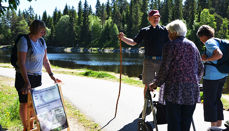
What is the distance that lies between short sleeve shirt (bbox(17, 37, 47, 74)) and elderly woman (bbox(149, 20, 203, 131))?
1951 mm

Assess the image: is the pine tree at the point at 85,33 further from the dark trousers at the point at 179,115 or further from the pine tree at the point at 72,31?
the dark trousers at the point at 179,115

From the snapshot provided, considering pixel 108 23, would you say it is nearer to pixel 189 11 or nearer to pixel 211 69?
pixel 189 11

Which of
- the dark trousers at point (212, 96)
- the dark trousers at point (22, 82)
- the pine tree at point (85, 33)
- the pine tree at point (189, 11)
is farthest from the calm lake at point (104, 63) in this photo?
the pine tree at point (85, 33)

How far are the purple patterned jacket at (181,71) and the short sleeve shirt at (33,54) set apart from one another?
6.60ft

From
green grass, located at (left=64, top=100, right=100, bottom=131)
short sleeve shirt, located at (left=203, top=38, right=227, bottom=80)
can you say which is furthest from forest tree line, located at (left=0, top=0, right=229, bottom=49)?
short sleeve shirt, located at (left=203, top=38, right=227, bottom=80)

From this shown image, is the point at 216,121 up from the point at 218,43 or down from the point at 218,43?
down

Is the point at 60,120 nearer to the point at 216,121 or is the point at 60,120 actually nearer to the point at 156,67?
the point at 156,67

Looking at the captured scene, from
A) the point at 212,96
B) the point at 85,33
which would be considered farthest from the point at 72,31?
the point at 212,96

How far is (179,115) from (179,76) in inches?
22.0

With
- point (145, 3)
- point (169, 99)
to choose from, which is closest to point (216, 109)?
point (169, 99)

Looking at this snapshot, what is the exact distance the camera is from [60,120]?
3.68 m

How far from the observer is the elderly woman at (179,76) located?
120 inches

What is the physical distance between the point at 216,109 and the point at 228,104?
301cm

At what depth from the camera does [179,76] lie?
10.0 ft
